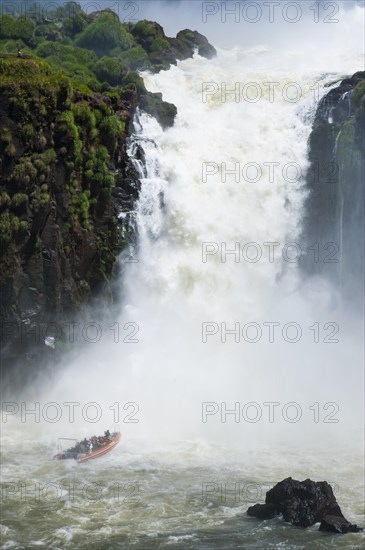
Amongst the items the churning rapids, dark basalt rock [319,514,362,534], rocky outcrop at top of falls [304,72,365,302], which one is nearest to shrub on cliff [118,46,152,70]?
the churning rapids

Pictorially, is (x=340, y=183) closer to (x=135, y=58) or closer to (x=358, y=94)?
(x=358, y=94)

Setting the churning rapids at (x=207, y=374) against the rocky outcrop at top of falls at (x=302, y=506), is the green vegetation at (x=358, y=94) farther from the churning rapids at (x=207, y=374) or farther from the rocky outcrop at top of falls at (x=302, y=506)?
the rocky outcrop at top of falls at (x=302, y=506)

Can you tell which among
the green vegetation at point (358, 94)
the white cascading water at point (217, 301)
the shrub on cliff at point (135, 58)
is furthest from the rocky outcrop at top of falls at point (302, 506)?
the shrub on cliff at point (135, 58)

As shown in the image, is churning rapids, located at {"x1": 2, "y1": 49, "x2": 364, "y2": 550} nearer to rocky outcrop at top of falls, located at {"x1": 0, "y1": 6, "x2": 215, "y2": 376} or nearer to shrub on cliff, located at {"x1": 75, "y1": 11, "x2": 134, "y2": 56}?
rocky outcrop at top of falls, located at {"x1": 0, "y1": 6, "x2": 215, "y2": 376}

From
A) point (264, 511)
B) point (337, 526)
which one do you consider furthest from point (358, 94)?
point (337, 526)

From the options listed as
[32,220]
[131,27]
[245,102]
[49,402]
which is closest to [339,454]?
[49,402]

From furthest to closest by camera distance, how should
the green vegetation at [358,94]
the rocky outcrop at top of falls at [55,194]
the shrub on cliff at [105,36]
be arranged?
the shrub on cliff at [105,36] → the green vegetation at [358,94] → the rocky outcrop at top of falls at [55,194]

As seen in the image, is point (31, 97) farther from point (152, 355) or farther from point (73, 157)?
point (152, 355)
